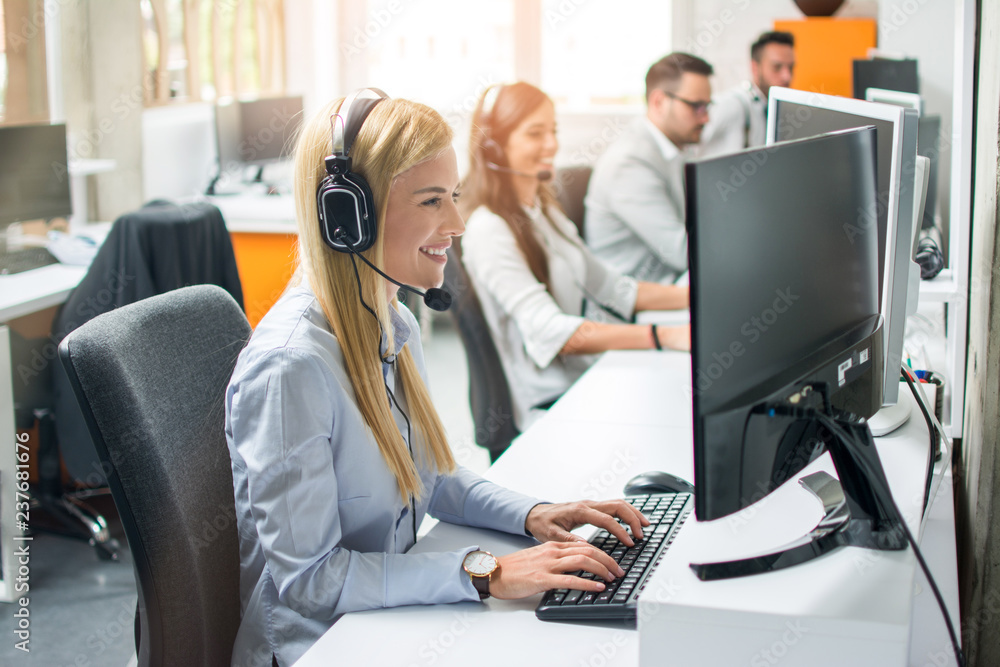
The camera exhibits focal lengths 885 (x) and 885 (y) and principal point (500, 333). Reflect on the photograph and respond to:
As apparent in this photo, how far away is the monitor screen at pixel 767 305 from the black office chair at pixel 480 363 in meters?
0.97

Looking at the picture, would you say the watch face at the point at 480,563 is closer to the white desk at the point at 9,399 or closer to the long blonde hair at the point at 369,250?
the long blonde hair at the point at 369,250

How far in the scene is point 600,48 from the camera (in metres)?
4.78

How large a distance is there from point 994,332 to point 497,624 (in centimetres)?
67

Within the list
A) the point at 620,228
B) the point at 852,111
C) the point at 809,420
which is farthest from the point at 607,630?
the point at 620,228

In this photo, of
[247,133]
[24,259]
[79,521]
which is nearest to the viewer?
[79,521]

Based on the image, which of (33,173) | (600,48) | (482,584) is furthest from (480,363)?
(600,48)

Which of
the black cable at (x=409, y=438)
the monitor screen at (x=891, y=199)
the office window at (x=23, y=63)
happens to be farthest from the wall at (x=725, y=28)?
the black cable at (x=409, y=438)

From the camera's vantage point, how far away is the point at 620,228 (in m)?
2.85

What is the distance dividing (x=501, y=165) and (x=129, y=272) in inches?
38.0

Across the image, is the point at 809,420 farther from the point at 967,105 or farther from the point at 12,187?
the point at 12,187

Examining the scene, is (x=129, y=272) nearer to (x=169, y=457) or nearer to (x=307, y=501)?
(x=169, y=457)

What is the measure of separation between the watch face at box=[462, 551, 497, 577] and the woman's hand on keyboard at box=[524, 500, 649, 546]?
11 centimetres

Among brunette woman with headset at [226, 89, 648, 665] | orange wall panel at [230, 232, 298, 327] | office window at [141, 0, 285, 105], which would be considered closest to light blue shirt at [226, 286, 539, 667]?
brunette woman with headset at [226, 89, 648, 665]

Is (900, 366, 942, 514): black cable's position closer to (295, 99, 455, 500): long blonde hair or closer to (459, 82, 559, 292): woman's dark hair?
(295, 99, 455, 500): long blonde hair
